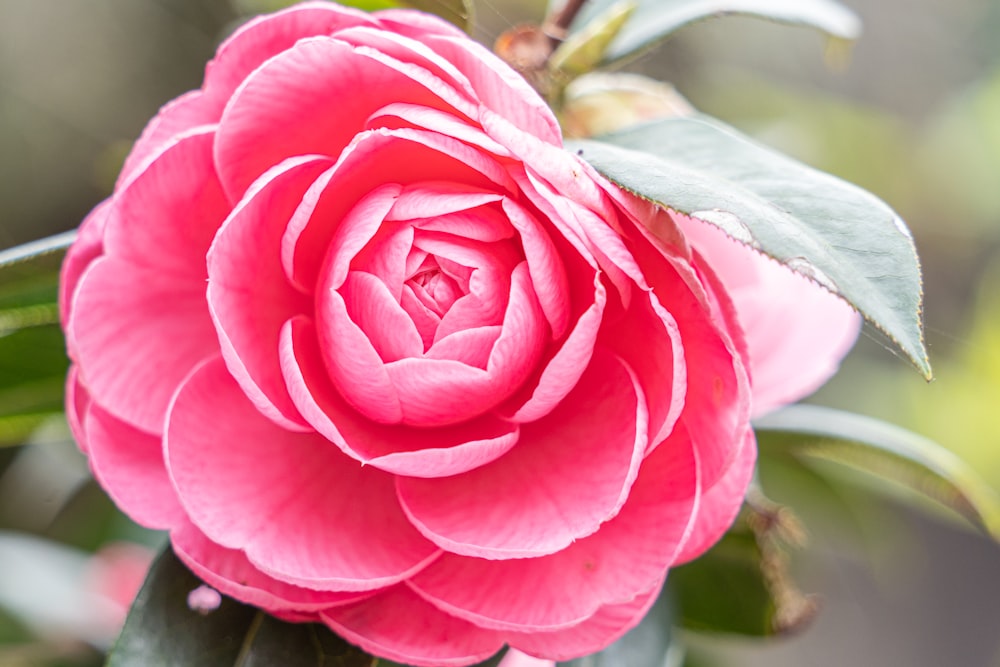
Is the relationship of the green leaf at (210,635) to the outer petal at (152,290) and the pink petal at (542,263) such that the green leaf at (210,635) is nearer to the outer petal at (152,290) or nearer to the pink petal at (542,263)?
the outer petal at (152,290)

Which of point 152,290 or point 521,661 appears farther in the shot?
point 521,661

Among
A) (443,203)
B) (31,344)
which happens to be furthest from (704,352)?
(31,344)

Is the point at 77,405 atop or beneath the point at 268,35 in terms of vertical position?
beneath

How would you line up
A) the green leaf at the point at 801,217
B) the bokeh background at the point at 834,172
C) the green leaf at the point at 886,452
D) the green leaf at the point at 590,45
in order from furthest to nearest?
1. the bokeh background at the point at 834,172
2. the green leaf at the point at 886,452
3. the green leaf at the point at 590,45
4. the green leaf at the point at 801,217

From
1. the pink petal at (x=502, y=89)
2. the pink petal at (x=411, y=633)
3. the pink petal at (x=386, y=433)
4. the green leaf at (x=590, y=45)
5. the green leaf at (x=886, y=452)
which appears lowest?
the green leaf at (x=886, y=452)

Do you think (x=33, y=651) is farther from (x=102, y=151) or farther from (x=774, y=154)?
(x=102, y=151)

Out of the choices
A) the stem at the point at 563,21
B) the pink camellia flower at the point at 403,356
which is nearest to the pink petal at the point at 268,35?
the pink camellia flower at the point at 403,356

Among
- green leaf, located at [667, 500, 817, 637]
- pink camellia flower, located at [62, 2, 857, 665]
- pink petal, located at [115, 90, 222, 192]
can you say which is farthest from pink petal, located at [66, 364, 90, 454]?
green leaf, located at [667, 500, 817, 637]

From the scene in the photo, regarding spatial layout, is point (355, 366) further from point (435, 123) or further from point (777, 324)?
point (777, 324)
